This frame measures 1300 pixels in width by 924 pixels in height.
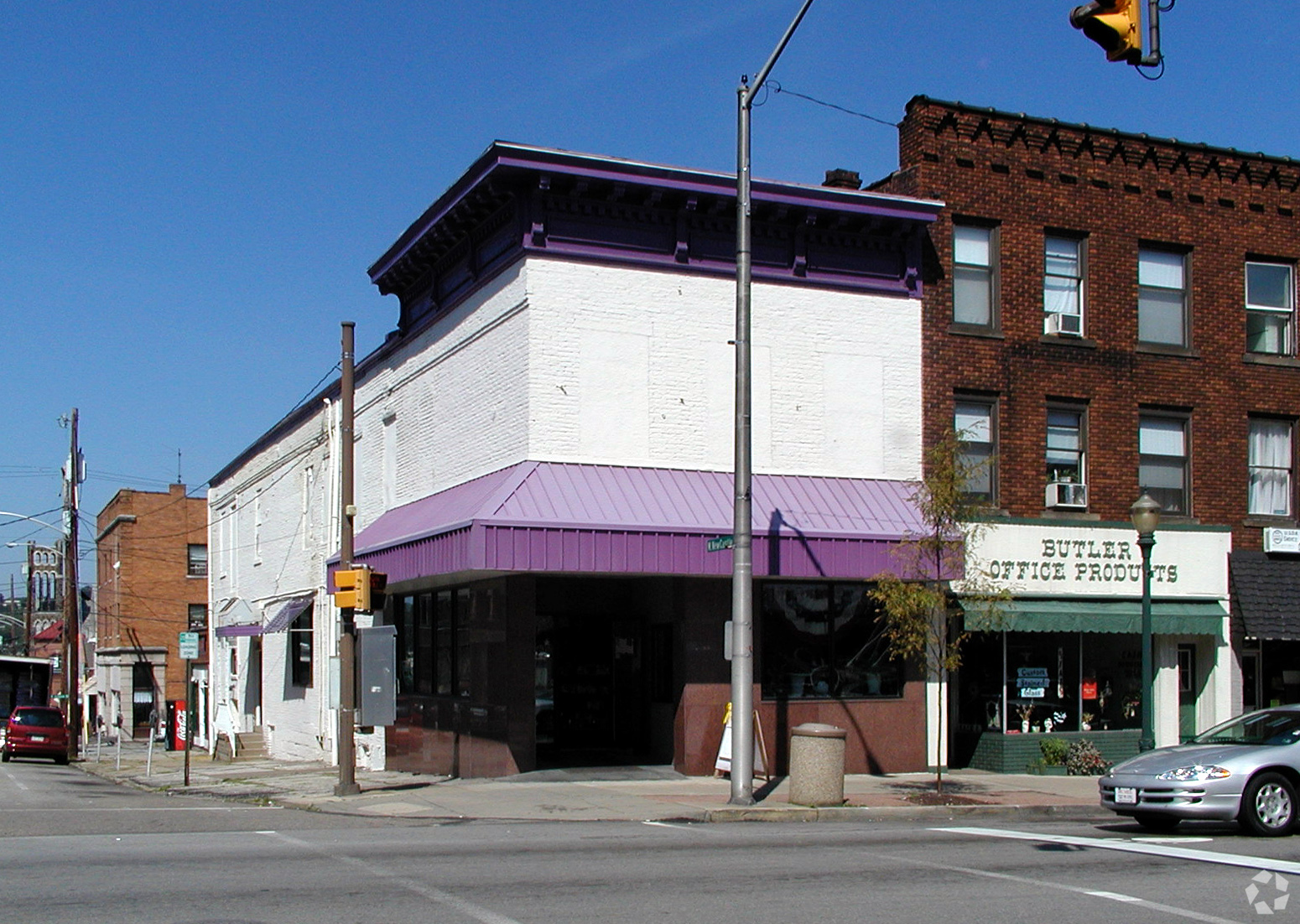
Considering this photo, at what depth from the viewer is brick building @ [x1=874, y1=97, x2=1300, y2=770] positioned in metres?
23.0

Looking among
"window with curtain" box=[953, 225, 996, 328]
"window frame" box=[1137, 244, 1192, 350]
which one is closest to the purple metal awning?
"window with curtain" box=[953, 225, 996, 328]

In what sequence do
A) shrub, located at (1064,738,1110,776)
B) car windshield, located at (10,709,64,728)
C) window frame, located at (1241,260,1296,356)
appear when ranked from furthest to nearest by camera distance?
car windshield, located at (10,709,64,728) < window frame, located at (1241,260,1296,356) < shrub, located at (1064,738,1110,776)

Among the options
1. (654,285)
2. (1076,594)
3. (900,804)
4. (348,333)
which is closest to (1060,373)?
(1076,594)

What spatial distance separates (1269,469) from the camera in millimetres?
25344

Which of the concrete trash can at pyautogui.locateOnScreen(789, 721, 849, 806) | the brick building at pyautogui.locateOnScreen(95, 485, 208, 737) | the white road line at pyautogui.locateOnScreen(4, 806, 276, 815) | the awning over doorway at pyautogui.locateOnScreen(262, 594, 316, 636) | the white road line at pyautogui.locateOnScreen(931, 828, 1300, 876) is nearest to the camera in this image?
the white road line at pyautogui.locateOnScreen(931, 828, 1300, 876)

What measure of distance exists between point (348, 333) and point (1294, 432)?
17059 mm

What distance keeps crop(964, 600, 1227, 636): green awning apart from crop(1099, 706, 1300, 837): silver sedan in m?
6.41

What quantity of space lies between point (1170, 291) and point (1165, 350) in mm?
1195

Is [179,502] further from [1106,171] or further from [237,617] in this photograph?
[1106,171]

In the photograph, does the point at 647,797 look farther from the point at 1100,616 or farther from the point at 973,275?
the point at 973,275

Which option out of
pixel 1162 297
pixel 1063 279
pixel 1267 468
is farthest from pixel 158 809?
pixel 1267 468

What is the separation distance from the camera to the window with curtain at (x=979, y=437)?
2291cm

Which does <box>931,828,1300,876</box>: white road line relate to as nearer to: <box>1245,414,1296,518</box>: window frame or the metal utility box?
the metal utility box

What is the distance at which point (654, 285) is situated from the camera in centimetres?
2111
